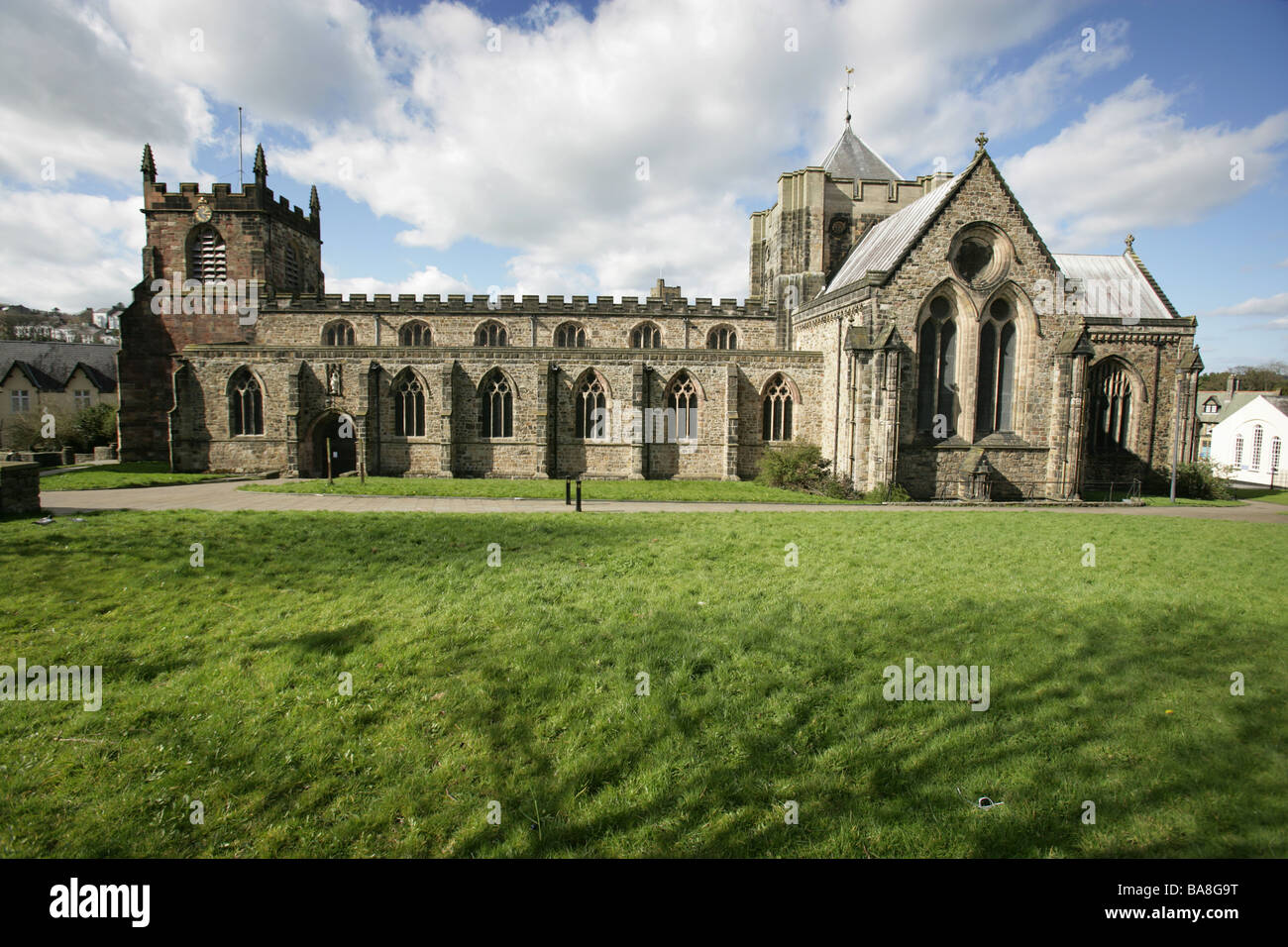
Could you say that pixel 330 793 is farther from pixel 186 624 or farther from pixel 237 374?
pixel 237 374

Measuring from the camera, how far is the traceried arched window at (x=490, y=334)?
32.0 meters

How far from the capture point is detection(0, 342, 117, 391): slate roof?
149 ft

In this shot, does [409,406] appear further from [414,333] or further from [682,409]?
[682,409]

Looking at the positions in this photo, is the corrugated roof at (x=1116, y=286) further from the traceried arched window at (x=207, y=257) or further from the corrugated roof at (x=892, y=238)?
the traceried arched window at (x=207, y=257)

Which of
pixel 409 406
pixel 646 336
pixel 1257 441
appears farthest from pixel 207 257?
pixel 1257 441

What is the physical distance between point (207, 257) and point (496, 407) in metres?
20.0

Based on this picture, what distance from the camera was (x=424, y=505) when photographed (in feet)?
54.7

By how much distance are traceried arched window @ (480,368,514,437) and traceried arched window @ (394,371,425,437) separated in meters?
2.73

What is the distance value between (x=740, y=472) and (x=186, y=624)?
70.6ft

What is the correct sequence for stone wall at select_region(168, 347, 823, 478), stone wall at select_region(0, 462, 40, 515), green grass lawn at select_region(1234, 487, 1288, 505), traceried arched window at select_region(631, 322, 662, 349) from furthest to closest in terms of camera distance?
traceried arched window at select_region(631, 322, 662, 349), stone wall at select_region(168, 347, 823, 478), green grass lawn at select_region(1234, 487, 1288, 505), stone wall at select_region(0, 462, 40, 515)

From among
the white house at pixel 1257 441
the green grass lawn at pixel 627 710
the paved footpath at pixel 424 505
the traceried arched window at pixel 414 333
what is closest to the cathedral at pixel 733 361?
the traceried arched window at pixel 414 333

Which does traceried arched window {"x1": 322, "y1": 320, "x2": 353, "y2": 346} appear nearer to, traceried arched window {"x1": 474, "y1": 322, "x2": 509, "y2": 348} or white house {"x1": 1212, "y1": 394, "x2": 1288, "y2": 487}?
traceried arched window {"x1": 474, "y1": 322, "x2": 509, "y2": 348}

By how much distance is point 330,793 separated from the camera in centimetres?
417

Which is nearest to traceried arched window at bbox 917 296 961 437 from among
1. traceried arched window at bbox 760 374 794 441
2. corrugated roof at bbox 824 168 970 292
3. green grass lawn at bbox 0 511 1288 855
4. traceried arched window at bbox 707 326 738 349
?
corrugated roof at bbox 824 168 970 292
